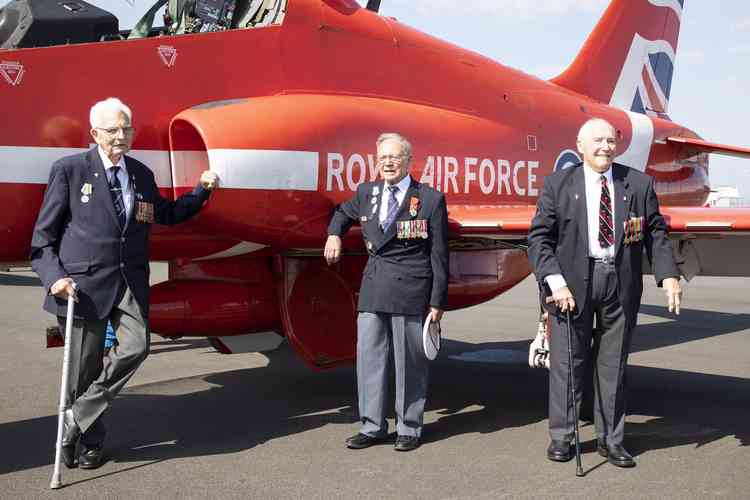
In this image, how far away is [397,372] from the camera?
14.1ft

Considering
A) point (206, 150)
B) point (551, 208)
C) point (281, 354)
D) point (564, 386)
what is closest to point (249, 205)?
point (206, 150)

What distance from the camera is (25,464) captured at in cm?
379

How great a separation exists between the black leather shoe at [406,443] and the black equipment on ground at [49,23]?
2795 millimetres

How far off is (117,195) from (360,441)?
1.74 metres

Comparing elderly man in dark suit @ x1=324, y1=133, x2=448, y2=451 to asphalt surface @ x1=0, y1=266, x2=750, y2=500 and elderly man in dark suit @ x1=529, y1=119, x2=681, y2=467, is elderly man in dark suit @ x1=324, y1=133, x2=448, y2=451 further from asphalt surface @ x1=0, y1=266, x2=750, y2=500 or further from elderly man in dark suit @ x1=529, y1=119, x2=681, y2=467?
elderly man in dark suit @ x1=529, y1=119, x2=681, y2=467

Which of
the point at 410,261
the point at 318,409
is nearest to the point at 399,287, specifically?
the point at 410,261

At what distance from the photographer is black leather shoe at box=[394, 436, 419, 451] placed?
4141 mm

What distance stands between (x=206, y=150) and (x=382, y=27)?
182cm

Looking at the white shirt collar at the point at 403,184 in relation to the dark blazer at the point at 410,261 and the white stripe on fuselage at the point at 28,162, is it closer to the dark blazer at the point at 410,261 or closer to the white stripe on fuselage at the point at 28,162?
the dark blazer at the point at 410,261

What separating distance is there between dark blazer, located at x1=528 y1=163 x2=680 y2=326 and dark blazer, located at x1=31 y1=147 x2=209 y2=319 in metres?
1.99

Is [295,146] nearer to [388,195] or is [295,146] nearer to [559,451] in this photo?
[388,195]

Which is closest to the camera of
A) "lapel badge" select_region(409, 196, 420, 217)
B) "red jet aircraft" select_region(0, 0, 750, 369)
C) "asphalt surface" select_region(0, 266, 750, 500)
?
"asphalt surface" select_region(0, 266, 750, 500)

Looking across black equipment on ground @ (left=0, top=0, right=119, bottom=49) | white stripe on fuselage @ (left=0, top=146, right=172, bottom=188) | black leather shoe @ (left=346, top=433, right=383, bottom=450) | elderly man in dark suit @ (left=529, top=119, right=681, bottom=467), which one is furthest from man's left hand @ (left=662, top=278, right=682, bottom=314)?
black equipment on ground @ (left=0, top=0, right=119, bottom=49)

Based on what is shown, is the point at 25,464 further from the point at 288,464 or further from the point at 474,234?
the point at 474,234
